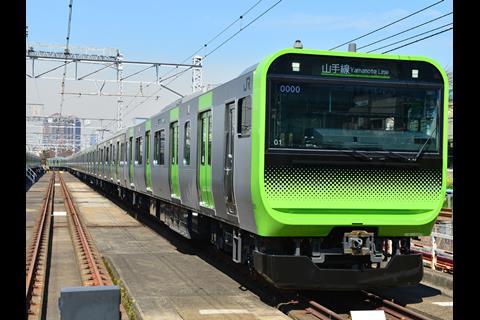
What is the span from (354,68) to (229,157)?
6.72ft

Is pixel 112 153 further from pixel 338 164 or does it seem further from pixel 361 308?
pixel 338 164

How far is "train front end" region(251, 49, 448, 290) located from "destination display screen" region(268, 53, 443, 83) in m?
0.01

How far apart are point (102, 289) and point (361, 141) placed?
3571mm

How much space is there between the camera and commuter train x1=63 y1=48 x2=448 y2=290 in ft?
24.2

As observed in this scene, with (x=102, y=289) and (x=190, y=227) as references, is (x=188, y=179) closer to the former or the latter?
(x=190, y=227)

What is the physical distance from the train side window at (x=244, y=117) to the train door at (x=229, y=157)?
9.5 inches

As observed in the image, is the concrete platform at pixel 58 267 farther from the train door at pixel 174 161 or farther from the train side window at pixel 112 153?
the train side window at pixel 112 153

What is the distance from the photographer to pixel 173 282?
9.83 metres

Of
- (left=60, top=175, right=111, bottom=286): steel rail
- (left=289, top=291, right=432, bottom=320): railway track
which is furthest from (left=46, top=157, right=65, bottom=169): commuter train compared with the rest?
(left=289, top=291, right=432, bottom=320): railway track

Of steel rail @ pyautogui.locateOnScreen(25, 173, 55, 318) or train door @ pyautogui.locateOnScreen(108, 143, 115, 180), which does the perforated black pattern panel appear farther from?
train door @ pyautogui.locateOnScreen(108, 143, 115, 180)

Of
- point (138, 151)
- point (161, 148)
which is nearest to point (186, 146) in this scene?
point (161, 148)

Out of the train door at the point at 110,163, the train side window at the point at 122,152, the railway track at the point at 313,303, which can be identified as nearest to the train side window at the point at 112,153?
the train door at the point at 110,163

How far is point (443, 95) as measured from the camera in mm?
7910
